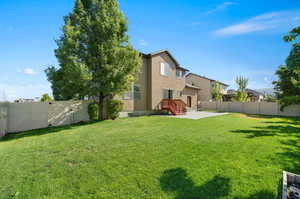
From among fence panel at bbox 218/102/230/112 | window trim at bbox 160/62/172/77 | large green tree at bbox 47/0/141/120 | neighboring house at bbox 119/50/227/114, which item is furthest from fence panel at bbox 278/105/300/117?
large green tree at bbox 47/0/141/120

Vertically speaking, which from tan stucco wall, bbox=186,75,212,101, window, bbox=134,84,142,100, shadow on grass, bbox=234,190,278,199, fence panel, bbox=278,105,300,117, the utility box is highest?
tan stucco wall, bbox=186,75,212,101

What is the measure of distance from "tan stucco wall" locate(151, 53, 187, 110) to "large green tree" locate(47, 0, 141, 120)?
4.94 m

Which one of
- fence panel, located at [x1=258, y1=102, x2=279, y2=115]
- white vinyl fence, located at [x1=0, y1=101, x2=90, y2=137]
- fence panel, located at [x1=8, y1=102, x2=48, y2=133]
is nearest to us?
white vinyl fence, located at [x1=0, y1=101, x2=90, y2=137]

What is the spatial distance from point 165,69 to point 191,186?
15.5 metres

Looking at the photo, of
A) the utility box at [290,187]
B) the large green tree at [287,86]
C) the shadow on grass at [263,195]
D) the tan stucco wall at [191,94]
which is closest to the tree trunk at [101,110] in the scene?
the shadow on grass at [263,195]

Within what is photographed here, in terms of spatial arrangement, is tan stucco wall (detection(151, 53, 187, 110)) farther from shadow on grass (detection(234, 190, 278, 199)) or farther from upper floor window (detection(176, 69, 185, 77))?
shadow on grass (detection(234, 190, 278, 199))

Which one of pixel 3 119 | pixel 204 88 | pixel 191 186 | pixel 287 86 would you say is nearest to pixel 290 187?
pixel 191 186

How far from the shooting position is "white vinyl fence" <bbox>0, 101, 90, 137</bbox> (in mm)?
9148

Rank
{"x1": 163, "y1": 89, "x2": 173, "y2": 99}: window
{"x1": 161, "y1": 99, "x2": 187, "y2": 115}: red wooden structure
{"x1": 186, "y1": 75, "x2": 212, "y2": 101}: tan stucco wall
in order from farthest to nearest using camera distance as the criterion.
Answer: {"x1": 186, "y1": 75, "x2": 212, "y2": 101}: tan stucco wall < {"x1": 163, "y1": 89, "x2": 173, "y2": 99}: window < {"x1": 161, "y1": 99, "x2": 187, "y2": 115}: red wooden structure

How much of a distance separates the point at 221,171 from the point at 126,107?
11525mm

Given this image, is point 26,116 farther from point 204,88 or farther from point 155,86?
point 204,88

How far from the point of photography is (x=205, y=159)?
4254mm

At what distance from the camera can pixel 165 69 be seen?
1759cm

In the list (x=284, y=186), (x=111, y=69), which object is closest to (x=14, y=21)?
(x=111, y=69)
